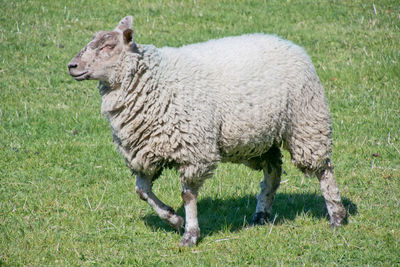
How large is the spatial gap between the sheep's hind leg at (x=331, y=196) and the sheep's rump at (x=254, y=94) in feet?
0.68

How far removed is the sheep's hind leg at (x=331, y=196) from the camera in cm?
577

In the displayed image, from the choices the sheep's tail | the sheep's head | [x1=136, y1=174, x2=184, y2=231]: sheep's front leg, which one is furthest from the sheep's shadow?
the sheep's head

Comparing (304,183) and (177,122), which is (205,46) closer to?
(177,122)

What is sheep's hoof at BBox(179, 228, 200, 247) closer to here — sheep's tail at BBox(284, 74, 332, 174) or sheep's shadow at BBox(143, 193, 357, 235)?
sheep's shadow at BBox(143, 193, 357, 235)

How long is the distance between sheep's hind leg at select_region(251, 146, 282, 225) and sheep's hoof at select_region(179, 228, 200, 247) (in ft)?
3.06

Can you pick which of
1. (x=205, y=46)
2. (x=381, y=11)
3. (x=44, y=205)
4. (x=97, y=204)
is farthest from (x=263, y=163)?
(x=381, y=11)

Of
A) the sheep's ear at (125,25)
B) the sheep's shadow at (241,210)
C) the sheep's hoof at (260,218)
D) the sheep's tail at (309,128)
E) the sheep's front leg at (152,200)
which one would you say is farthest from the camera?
the sheep's hoof at (260,218)

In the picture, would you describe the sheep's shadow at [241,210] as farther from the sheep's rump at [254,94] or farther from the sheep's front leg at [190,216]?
the sheep's rump at [254,94]

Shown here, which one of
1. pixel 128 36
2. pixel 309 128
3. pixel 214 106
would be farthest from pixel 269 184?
pixel 128 36

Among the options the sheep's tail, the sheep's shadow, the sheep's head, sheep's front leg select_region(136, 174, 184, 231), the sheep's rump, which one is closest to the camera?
the sheep's head

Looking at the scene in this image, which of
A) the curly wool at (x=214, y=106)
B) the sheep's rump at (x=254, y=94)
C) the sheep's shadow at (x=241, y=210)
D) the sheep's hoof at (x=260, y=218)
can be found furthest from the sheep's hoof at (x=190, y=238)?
the sheep's hoof at (x=260, y=218)

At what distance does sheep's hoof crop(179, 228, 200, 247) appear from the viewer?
5.19 m

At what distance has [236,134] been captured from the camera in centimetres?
524

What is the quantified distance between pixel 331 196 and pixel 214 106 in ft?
5.34
